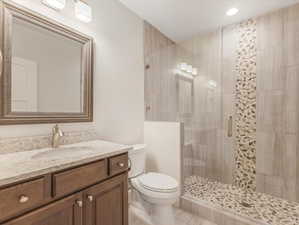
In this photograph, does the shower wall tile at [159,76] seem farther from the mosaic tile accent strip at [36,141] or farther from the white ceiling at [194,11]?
the mosaic tile accent strip at [36,141]

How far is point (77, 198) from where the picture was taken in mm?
974

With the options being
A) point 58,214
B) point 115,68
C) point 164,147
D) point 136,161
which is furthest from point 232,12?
point 58,214

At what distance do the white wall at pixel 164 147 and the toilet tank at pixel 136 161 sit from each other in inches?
13.2

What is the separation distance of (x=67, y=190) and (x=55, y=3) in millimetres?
1418

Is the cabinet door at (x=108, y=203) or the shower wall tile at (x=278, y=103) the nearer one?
the cabinet door at (x=108, y=203)

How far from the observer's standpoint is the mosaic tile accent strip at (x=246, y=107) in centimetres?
233

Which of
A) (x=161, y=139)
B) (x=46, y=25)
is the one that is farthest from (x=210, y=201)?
(x=46, y=25)

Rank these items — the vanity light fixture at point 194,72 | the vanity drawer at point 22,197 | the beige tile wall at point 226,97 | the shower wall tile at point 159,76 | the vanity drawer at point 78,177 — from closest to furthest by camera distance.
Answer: the vanity drawer at point 22,197, the vanity drawer at point 78,177, the beige tile wall at point 226,97, the shower wall tile at point 159,76, the vanity light fixture at point 194,72

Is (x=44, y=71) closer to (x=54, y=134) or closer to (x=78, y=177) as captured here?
(x=54, y=134)

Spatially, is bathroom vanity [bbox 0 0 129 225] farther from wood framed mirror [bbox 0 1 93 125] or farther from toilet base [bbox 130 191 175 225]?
toilet base [bbox 130 191 175 225]

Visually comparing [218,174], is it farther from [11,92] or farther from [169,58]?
[11,92]

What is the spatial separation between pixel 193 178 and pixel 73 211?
2.10 meters

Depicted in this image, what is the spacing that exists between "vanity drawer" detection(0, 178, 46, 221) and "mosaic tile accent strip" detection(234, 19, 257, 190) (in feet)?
8.11

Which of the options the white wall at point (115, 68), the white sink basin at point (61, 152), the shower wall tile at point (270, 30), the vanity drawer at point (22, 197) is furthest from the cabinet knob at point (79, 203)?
the shower wall tile at point (270, 30)
